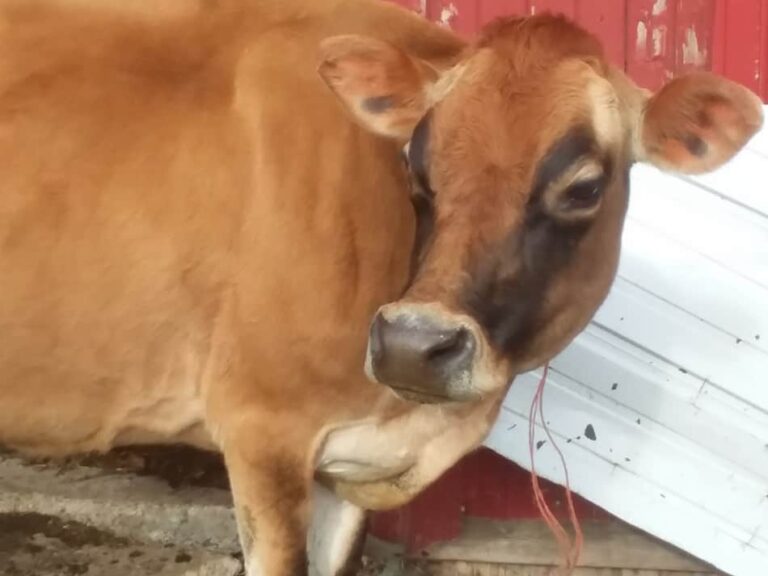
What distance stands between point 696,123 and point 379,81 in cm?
46

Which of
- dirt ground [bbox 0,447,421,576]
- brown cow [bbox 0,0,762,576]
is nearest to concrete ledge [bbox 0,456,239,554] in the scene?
dirt ground [bbox 0,447,421,576]

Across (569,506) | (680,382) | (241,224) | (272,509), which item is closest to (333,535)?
(272,509)

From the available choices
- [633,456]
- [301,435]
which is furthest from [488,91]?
[633,456]

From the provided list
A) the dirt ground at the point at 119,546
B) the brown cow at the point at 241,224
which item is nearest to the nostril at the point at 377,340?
the brown cow at the point at 241,224

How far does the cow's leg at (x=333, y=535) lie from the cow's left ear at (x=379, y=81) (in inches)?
30.2

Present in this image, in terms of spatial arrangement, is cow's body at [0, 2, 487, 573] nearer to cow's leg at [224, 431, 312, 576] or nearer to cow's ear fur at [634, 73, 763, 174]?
cow's leg at [224, 431, 312, 576]

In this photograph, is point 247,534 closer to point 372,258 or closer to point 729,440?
point 372,258

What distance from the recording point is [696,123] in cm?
155

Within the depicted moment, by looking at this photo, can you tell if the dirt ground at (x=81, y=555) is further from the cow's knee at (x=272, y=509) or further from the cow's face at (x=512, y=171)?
the cow's face at (x=512, y=171)

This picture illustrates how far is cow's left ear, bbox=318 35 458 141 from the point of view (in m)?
1.61

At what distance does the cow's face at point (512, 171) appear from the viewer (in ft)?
4.50

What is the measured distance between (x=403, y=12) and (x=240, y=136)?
1.15 feet

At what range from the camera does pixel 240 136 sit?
1721 mm

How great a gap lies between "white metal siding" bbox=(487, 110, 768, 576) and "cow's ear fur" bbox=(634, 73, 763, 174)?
27.9 inches
